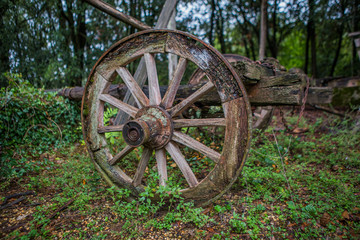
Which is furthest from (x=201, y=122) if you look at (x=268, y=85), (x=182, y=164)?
(x=268, y=85)

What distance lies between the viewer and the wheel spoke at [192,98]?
193cm

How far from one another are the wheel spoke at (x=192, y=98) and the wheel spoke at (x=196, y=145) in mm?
226

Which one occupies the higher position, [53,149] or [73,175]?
[53,149]

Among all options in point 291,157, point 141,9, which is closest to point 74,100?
point 291,157

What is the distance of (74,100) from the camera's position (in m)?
4.46

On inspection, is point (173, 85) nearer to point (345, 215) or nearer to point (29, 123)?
point (345, 215)

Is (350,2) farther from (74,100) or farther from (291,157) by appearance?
(74,100)

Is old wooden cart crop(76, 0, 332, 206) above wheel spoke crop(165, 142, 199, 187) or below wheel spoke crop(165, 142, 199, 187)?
above

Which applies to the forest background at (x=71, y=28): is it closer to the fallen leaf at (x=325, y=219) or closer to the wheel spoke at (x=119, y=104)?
the wheel spoke at (x=119, y=104)

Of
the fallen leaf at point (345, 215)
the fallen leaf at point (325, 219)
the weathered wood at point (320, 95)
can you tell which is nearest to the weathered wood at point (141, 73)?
the weathered wood at point (320, 95)

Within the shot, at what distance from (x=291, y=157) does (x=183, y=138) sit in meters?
2.20

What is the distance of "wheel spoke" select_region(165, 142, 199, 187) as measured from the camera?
2043mm

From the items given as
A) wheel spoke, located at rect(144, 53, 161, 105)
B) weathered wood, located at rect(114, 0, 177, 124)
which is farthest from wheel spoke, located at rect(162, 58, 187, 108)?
weathered wood, located at rect(114, 0, 177, 124)

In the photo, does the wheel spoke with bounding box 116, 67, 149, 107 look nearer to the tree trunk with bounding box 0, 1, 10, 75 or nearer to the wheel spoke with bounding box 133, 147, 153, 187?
the wheel spoke with bounding box 133, 147, 153, 187
